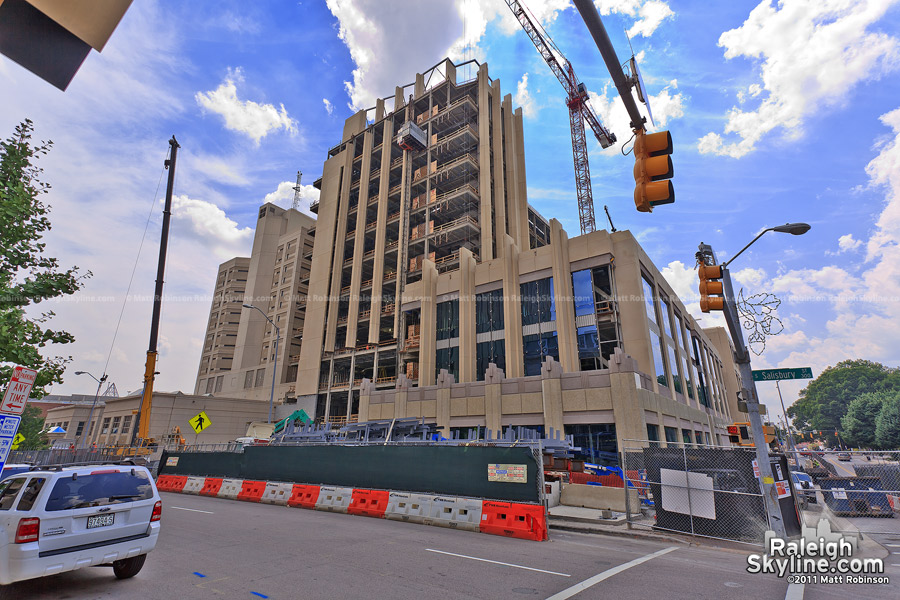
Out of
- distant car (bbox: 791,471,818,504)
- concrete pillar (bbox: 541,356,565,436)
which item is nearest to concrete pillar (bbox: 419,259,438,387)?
concrete pillar (bbox: 541,356,565,436)

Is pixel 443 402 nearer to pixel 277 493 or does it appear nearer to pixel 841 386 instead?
pixel 277 493

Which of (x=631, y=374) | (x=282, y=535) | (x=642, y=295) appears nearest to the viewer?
(x=282, y=535)

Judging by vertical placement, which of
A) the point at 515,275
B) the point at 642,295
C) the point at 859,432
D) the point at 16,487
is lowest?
the point at 16,487

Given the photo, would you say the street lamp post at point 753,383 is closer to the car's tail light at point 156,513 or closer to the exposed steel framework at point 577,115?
the car's tail light at point 156,513

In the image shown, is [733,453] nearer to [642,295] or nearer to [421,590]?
[421,590]

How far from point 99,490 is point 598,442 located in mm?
24444

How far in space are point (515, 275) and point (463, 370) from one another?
30.1 feet

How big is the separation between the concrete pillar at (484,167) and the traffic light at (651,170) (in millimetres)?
38082

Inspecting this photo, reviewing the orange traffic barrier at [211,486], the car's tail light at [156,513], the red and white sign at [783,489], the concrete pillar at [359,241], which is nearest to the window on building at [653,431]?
the red and white sign at [783,489]

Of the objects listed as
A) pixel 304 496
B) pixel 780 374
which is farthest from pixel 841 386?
pixel 304 496

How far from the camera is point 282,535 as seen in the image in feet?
33.9

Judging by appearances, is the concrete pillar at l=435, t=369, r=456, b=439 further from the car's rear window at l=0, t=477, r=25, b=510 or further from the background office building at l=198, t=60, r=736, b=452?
the car's rear window at l=0, t=477, r=25, b=510

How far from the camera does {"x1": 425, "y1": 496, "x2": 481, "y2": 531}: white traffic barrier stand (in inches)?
482

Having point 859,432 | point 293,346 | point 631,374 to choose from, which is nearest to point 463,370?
point 631,374
